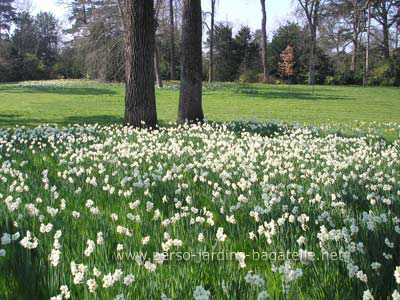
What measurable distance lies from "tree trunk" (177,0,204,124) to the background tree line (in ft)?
66.8

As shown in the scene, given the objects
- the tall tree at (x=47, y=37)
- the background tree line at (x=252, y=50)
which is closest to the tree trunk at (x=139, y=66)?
the background tree line at (x=252, y=50)

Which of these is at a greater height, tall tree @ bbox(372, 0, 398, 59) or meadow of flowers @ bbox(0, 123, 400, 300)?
tall tree @ bbox(372, 0, 398, 59)

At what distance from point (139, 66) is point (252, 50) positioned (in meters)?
41.8

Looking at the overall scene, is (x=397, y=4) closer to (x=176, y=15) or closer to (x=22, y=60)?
(x=176, y=15)

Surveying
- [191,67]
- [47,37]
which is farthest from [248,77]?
[47,37]

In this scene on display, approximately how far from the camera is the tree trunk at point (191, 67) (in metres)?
10.2

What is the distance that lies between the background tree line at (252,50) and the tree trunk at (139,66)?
21.6 m

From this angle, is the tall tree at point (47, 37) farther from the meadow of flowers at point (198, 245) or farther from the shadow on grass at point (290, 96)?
the meadow of flowers at point (198, 245)

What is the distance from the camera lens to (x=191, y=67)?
10.3m

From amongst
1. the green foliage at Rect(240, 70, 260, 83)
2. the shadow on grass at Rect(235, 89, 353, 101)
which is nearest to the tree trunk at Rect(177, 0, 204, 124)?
the shadow on grass at Rect(235, 89, 353, 101)

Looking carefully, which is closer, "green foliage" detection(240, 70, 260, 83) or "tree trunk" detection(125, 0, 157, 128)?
"tree trunk" detection(125, 0, 157, 128)

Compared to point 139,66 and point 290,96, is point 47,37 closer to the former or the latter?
point 290,96

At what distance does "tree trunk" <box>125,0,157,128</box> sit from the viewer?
898 centimetres

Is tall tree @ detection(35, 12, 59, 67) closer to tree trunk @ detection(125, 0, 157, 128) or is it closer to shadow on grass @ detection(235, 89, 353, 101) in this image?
shadow on grass @ detection(235, 89, 353, 101)
